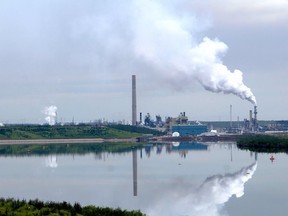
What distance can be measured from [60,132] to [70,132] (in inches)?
54.5

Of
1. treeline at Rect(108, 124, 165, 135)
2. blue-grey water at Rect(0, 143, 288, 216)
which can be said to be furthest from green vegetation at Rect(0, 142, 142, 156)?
treeline at Rect(108, 124, 165, 135)

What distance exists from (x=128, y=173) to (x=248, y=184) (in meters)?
6.97

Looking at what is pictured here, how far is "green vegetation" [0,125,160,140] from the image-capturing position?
7744 centimetres

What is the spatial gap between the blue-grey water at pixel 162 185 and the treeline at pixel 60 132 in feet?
138

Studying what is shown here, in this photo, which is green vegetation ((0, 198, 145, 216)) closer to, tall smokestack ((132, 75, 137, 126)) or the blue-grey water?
the blue-grey water

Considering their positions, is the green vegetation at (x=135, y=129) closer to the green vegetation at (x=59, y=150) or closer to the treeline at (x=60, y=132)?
the treeline at (x=60, y=132)

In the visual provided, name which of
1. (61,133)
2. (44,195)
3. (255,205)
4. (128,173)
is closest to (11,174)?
(128,173)

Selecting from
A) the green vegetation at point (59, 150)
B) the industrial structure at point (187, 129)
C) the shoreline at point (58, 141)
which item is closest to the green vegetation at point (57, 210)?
the green vegetation at point (59, 150)

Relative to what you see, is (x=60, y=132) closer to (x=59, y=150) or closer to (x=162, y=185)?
(x=59, y=150)

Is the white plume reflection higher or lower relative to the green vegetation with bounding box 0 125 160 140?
lower

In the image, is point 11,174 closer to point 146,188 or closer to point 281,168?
point 146,188

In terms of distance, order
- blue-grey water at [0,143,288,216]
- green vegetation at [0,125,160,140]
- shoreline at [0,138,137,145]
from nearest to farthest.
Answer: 1. blue-grey water at [0,143,288,216]
2. shoreline at [0,138,137,145]
3. green vegetation at [0,125,160,140]

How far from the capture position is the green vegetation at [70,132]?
77.4 metres

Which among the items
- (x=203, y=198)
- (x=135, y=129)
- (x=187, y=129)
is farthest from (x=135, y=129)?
(x=203, y=198)
